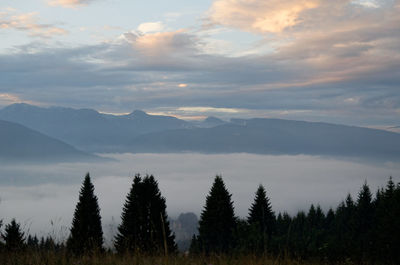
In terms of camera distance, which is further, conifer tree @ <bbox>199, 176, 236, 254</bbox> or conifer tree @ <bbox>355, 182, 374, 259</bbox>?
conifer tree @ <bbox>355, 182, 374, 259</bbox>

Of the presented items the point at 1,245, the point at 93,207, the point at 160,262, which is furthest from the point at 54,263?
the point at 93,207

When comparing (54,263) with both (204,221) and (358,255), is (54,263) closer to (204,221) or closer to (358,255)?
(358,255)

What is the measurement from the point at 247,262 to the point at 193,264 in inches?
54.9

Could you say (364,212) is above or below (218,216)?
below

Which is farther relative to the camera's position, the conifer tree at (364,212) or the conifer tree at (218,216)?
the conifer tree at (364,212)

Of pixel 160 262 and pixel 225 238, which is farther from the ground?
pixel 160 262

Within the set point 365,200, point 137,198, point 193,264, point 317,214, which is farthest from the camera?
point 317,214

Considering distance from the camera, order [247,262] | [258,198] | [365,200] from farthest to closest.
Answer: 1. [365,200]
2. [258,198]
3. [247,262]

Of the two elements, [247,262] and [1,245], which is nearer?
[247,262]

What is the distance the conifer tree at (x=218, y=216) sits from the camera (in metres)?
47.1

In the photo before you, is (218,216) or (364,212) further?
(364,212)

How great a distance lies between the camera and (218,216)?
47.2 meters

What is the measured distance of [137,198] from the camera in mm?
44344

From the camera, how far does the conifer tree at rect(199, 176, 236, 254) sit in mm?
47125
